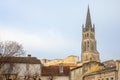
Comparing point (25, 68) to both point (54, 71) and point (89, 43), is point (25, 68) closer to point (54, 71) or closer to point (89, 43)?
point (54, 71)

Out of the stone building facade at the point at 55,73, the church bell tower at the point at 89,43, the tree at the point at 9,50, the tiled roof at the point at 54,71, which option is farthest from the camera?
the church bell tower at the point at 89,43

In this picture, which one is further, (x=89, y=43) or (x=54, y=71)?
(x=89, y=43)

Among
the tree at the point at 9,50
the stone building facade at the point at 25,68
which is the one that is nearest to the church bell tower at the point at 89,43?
the stone building facade at the point at 25,68

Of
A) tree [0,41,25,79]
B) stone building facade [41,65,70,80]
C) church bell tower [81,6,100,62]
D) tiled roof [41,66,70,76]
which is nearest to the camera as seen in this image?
tree [0,41,25,79]

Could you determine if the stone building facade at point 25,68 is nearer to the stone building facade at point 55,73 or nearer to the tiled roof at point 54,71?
the stone building facade at point 55,73

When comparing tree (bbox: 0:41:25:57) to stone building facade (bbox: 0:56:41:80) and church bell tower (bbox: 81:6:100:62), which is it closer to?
stone building facade (bbox: 0:56:41:80)

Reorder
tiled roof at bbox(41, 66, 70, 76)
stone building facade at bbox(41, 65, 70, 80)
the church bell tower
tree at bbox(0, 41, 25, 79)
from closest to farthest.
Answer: tree at bbox(0, 41, 25, 79) < stone building facade at bbox(41, 65, 70, 80) < tiled roof at bbox(41, 66, 70, 76) < the church bell tower

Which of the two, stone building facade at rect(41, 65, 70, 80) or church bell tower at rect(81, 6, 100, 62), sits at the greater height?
church bell tower at rect(81, 6, 100, 62)

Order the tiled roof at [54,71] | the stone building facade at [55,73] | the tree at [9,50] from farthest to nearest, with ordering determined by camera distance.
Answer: the tiled roof at [54,71]
the stone building facade at [55,73]
the tree at [9,50]

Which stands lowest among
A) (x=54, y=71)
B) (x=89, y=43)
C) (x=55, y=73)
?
(x=55, y=73)

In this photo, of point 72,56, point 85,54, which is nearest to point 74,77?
point 72,56

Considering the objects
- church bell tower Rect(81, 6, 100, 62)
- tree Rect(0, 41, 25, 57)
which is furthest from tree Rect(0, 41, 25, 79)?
church bell tower Rect(81, 6, 100, 62)

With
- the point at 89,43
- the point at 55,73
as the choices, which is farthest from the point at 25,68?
the point at 89,43

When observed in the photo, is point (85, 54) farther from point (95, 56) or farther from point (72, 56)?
point (72, 56)
